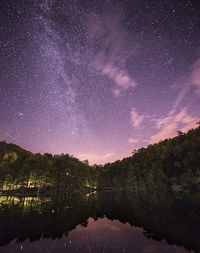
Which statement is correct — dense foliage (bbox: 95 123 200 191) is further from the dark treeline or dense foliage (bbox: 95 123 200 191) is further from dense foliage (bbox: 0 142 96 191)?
dense foliage (bbox: 0 142 96 191)

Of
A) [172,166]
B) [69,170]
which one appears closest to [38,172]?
[69,170]

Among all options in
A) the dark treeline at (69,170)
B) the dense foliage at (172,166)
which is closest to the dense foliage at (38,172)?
the dark treeline at (69,170)

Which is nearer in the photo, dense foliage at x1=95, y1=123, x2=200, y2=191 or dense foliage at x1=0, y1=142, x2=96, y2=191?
dense foliage at x1=0, y1=142, x2=96, y2=191

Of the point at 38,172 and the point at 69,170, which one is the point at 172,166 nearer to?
the point at 69,170

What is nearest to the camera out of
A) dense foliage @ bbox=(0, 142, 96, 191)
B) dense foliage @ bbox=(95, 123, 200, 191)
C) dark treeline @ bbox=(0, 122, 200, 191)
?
dense foliage @ bbox=(0, 142, 96, 191)

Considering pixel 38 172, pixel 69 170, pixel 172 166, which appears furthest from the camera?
pixel 172 166

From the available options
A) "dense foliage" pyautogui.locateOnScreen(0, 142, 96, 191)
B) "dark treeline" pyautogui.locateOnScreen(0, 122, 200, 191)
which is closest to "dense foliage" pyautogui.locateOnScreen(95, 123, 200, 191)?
"dark treeline" pyautogui.locateOnScreen(0, 122, 200, 191)

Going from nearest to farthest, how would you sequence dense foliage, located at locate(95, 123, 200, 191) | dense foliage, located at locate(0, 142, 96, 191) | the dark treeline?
dense foliage, located at locate(0, 142, 96, 191) < the dark treeline < dense foliage, located at locate(95, 123, 200, 191)

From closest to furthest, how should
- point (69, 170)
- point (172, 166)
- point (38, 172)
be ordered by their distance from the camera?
1. point (38, 172)
2. point (69, 170)
3. point (172, 166)

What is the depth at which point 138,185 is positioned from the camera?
10175 centimetres

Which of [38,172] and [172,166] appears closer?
[38,172]

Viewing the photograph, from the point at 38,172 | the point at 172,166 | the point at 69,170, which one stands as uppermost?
the point at 172,166

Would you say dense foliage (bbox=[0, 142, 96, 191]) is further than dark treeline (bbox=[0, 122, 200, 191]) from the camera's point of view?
No

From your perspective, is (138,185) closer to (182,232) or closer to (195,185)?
(195,185)
